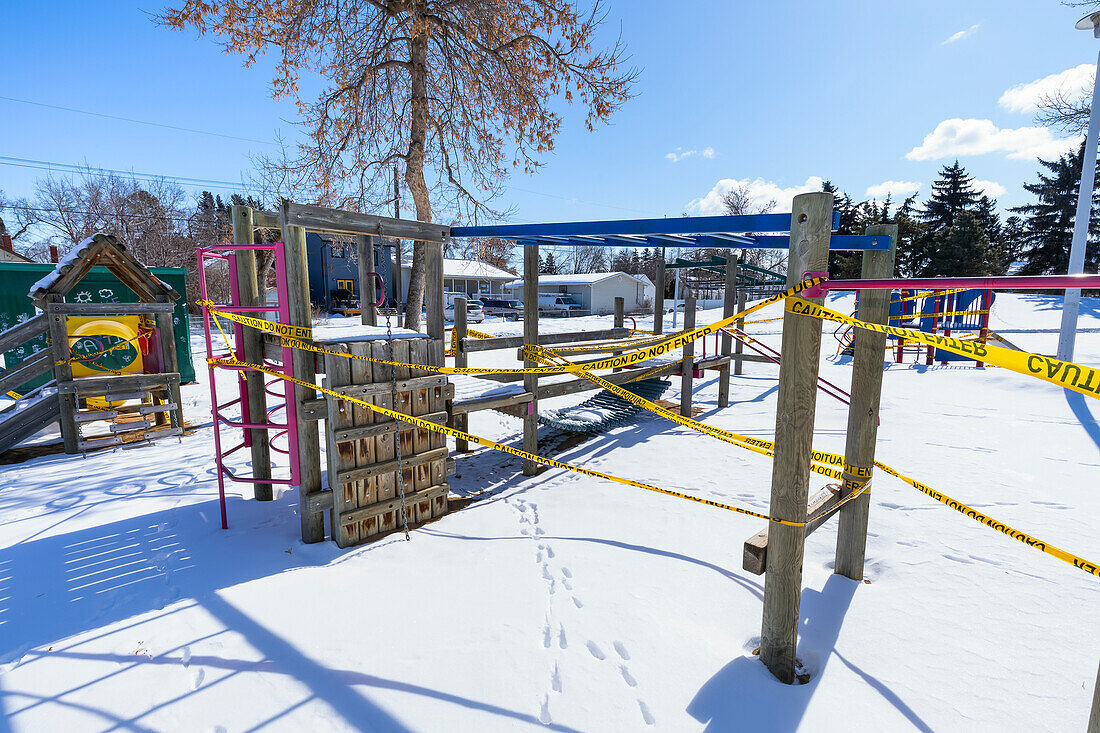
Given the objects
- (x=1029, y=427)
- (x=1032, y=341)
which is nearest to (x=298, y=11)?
(x=1029, y=427)

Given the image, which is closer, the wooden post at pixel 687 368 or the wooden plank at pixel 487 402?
the wooden plank at pixel 487 402

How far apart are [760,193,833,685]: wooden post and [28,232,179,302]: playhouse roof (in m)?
8.71

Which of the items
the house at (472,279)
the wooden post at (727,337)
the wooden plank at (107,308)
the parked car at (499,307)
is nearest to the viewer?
the wooden plank at (107,308)

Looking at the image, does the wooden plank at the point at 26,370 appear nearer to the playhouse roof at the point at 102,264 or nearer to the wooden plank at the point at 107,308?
the wooden plank at the point at 107,308

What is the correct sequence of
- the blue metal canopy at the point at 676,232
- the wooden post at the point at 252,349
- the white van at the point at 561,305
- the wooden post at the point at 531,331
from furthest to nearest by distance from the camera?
the white van at the point at 561,305, the wooden post at the point at 531,331, the wooden post at the point at 252,349, the blue metal canopy at the point at 676,232

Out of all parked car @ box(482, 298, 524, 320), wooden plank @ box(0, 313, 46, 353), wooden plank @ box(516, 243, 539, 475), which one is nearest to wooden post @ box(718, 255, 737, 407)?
wooden plank @ box(516, 243, 539, 475)

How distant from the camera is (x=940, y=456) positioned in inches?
236

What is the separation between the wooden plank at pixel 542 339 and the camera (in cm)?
693

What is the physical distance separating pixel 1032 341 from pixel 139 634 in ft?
75.2

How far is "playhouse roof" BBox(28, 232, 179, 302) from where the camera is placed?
22.3 feet

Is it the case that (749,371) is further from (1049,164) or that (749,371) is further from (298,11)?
(1049,164)

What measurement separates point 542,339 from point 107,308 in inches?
248

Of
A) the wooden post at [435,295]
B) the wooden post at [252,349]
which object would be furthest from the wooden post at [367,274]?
the wooden post at [435,295]

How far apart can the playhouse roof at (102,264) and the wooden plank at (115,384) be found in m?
1.24
